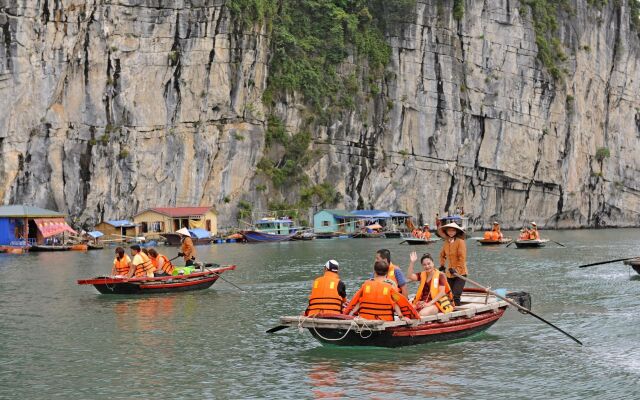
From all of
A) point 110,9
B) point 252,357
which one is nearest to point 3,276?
point 252,357

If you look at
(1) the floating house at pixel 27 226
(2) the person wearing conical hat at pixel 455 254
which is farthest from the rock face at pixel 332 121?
(2) the person wearing conical hat at pixel 455 254

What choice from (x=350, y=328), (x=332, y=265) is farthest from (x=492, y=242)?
(x=350, y=328)

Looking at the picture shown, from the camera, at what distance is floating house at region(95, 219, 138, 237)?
7556cm

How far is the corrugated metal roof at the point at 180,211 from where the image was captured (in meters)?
77.2

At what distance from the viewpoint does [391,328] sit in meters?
17.8

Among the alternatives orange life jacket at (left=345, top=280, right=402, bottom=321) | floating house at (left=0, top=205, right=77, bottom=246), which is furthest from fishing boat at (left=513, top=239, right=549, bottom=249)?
orange life jacket at (left=345, top=280, right=402, bottom=321)

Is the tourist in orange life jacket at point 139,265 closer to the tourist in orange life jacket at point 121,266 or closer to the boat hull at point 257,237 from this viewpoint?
the tourist in orange life jacket at point 121,266

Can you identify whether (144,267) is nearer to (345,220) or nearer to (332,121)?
(345,220)

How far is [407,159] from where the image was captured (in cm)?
9838

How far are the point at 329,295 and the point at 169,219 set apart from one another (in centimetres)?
6074

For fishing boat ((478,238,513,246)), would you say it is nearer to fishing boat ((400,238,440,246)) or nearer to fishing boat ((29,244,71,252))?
fishing boat ((400,238,440,246))

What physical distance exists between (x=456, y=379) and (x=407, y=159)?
8274 centimetres

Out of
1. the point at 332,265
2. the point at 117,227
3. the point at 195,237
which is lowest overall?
the point at 195,237

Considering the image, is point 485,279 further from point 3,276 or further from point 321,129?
point 321,129
